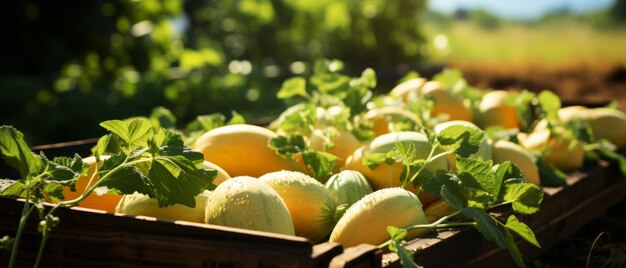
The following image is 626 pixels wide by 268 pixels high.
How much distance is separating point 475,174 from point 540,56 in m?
8.90

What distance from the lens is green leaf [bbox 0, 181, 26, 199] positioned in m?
1.20

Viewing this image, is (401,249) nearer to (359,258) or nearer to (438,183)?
(359,258)

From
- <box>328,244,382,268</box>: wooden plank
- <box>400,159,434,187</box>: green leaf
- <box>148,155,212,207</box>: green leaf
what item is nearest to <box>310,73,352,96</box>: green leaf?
<box>400,159,434,187</box>: green leaf

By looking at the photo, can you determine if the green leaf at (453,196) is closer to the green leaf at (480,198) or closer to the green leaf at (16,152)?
the green leaf at (480,198)

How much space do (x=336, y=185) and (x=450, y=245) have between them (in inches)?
12.3

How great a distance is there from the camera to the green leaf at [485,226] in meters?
1.29

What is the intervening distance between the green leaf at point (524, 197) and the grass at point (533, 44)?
24.7ft

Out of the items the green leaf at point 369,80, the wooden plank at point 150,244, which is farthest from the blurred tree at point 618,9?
the wooden plank at point 150,244

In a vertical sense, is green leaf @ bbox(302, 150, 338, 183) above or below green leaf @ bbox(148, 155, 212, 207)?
above

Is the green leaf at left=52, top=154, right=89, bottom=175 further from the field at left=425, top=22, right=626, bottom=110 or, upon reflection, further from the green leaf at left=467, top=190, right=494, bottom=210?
the field at left=425, top=22, right=626, bottom=110

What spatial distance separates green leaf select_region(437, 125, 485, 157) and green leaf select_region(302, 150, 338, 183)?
250 millimetres

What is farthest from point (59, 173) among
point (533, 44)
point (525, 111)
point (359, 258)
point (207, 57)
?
point (533, 44)

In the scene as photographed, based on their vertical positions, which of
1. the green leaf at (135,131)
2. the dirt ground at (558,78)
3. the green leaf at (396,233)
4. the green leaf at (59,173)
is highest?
the dirt ground at (558,78)

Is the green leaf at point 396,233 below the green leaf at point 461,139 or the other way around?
below
